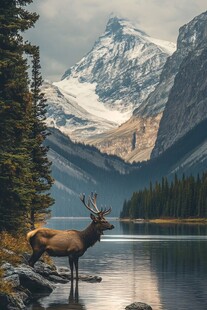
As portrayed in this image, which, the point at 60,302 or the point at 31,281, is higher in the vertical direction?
the point at 31,281

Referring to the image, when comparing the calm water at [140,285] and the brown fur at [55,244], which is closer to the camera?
the calm water at [140,285]

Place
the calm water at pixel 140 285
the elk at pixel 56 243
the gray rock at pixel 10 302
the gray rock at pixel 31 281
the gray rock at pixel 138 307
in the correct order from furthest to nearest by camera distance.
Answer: the elk at pixel 56 243 < the gray rock at pixel 31 281 < the calm water at pixel 140 285 < the gray rock at pixel 138 307 < the gray rock at pixel 10 302

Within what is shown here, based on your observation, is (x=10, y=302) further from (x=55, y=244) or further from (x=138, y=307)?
(x=55, y=244)

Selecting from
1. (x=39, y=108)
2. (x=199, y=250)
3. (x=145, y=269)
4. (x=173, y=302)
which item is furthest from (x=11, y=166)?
(x=199, y=250)

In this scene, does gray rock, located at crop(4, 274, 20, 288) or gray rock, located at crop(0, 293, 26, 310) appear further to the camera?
gray rock, located at crop(4, 274, 20, 288)

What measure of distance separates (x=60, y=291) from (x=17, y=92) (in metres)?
12.2

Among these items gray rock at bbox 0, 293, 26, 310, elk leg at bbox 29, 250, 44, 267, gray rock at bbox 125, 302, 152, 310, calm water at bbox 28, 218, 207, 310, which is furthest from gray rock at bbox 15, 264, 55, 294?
gray rock at bbox 125, 302, 152, 310

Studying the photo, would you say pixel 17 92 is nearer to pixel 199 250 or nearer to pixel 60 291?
pixel 60 291

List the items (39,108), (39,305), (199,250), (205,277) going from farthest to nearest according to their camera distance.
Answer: (199,250), (39,108), (205,277), (39,305)

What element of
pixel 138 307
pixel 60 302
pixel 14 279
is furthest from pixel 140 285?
pixel 138 307

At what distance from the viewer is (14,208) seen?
50.4m

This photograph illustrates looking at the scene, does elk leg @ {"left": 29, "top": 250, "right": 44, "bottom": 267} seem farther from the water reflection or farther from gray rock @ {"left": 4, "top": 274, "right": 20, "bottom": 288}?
gray rock @ {"left": 4, "top": 274, "right": 20, "bottom": 288}

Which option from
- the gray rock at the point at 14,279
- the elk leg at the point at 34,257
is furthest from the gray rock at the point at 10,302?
the elk leg at the point at 34,257

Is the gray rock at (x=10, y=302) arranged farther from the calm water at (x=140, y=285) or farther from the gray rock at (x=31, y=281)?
the gray rock at (x=31, y=281)
